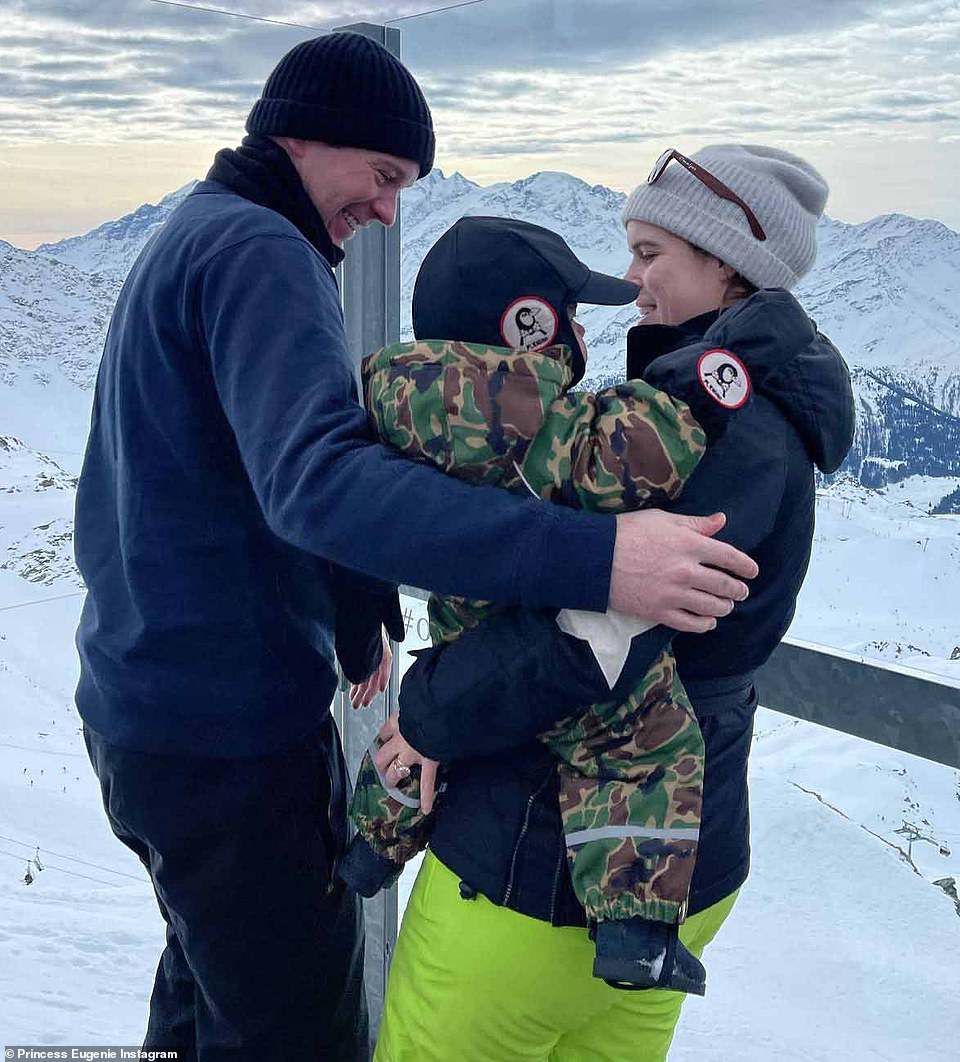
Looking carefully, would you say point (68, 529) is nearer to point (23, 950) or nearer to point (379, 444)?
point (23, 950)

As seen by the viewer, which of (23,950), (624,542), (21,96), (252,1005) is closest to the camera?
(624,542)

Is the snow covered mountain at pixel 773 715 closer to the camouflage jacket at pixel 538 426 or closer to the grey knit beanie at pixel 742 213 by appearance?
the grey knit beanie at pixel 742 213

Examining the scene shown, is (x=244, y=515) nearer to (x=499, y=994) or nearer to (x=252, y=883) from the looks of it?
(x=252, y=883)

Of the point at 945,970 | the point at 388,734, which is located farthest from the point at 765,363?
the point at 945,970

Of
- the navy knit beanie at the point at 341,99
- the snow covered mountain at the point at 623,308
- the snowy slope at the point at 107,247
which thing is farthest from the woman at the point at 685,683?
the snowy slope at the point at 107,247

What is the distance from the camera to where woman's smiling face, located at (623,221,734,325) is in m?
1.29

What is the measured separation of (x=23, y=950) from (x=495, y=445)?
7.51ft

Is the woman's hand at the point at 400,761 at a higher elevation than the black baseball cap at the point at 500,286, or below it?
below

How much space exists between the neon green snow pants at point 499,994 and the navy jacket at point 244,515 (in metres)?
0.36

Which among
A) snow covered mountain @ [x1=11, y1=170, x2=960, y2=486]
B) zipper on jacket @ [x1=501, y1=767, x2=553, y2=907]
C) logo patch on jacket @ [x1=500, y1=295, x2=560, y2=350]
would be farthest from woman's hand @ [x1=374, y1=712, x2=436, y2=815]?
snow covered mountain @ [x1=11, y1=170, x2=960, y2=486]

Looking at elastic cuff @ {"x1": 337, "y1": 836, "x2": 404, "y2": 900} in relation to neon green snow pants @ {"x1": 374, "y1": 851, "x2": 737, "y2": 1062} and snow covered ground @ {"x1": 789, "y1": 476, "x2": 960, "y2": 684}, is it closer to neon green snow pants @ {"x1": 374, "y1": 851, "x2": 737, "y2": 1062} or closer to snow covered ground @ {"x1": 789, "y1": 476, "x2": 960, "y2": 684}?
neon green snow pants @ {"x1": 374, "y1": 851, "x2": 737, "y2": 1062}

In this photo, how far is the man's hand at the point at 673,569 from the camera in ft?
3.40

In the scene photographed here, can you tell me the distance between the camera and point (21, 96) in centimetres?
203

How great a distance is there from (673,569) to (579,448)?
15 centimetres
